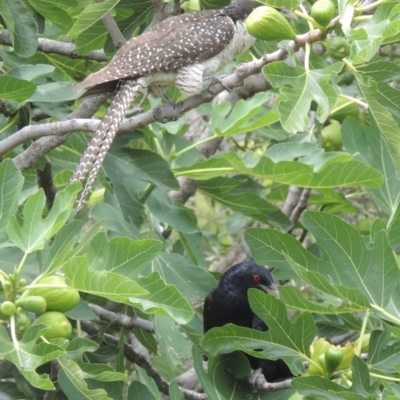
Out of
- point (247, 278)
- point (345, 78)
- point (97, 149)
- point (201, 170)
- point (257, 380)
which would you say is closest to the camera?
point (257, 380)

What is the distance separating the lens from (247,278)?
441cm

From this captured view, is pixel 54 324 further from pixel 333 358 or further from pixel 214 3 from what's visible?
pixel 214 3

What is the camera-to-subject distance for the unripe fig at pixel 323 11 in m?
2.59

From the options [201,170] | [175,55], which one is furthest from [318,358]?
[175,55]

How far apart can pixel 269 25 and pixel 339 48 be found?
0.82ft

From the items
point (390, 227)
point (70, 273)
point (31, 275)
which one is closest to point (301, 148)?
point (390, 227)

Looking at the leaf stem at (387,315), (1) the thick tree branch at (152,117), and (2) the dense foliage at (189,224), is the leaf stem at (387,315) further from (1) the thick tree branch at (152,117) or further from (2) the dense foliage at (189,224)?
(1) the thick tree branch at (152,117)

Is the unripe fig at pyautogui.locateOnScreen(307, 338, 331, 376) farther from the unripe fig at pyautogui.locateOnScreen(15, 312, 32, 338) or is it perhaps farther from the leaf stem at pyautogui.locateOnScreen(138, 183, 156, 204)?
the leaf stem at pyautogui.locateOnScreen(138, 183, 156, 204)

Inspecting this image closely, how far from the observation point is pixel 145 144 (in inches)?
186

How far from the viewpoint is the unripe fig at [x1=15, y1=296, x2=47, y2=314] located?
98.2 inches

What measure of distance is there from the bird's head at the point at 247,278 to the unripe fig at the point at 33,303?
6.46 feet

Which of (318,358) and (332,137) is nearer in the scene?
(318,358)

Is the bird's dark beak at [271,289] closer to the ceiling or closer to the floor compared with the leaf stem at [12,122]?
closer to the floor

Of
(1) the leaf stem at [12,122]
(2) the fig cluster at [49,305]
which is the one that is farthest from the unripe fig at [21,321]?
(1) the leaf stem at [12,122]
